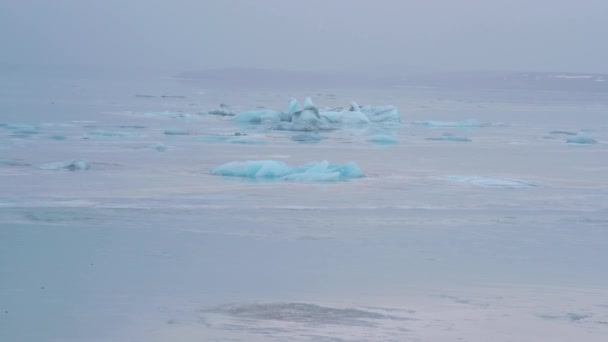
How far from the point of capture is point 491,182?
11.5m

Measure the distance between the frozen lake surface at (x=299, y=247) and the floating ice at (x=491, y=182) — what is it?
0.12 feet

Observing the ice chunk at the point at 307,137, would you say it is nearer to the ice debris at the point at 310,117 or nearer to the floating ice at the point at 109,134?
the ice debris at the point at 310,117

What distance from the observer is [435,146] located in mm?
17109

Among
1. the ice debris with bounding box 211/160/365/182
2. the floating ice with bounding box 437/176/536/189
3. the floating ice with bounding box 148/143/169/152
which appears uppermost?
the floating ice with bounding box 148/143/169/152

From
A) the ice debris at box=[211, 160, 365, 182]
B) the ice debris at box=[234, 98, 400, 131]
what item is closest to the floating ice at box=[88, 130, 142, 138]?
the ice debris at box=[234, 98, 400, 131]

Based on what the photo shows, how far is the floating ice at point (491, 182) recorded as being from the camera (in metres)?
11.4

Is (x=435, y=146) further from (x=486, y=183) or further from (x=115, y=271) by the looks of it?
(x=115, y=271)

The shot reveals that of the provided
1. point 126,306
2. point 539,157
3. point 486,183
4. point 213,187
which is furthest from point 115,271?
point 539,157

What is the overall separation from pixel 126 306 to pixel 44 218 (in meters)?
2.98

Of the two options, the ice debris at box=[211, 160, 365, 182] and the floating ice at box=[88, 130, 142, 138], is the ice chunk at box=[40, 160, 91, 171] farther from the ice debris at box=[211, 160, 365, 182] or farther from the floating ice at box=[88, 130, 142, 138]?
the floating ice at box=[88, 130, 142, 138]

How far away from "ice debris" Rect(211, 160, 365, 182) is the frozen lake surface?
5cm

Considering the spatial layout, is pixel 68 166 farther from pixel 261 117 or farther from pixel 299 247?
pixel 261 117

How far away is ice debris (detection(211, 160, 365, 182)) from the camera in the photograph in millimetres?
11500

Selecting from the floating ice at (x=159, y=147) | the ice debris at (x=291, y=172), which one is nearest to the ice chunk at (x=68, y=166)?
the ice debris at (x=291, y=172)
